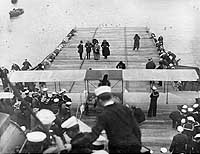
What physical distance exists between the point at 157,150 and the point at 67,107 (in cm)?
320

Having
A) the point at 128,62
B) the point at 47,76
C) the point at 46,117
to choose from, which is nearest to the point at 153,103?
the point at 47,76

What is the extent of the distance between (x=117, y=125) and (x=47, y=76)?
10.8 meters

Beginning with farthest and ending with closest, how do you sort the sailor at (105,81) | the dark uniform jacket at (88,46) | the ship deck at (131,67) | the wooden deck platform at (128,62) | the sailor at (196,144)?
the dark uniform jacket at (88,46) → the sailor at (105,81) → the ship deck at (131,67) → the wooden deck platform at (128,62) → the sailor at (196,144)

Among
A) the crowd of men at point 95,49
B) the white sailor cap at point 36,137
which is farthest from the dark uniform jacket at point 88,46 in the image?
the white sailor cap at point 36,137

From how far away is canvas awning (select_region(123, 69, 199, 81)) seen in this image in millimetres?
14398

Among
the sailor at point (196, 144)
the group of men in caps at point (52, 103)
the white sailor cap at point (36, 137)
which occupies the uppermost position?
the white sailor cap at point (36, 137)

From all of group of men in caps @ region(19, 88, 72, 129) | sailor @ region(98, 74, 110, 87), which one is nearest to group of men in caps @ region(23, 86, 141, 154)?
group of men in caps @ region(19, 88, 72, 129)

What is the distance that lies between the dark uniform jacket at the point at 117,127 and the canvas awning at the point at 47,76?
32.3 feet

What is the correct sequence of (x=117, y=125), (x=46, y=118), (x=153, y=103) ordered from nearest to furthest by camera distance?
(x=117, y=125) → (x=46, y=118) → (x=153, y=103)

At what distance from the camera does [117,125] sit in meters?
4.55

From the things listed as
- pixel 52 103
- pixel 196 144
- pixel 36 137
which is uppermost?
pixel 36 137

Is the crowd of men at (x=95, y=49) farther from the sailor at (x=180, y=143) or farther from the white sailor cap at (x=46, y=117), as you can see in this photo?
the white sailor cap at (x=46, y=117)

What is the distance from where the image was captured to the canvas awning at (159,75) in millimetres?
14398

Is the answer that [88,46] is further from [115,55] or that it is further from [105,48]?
[115,55]
